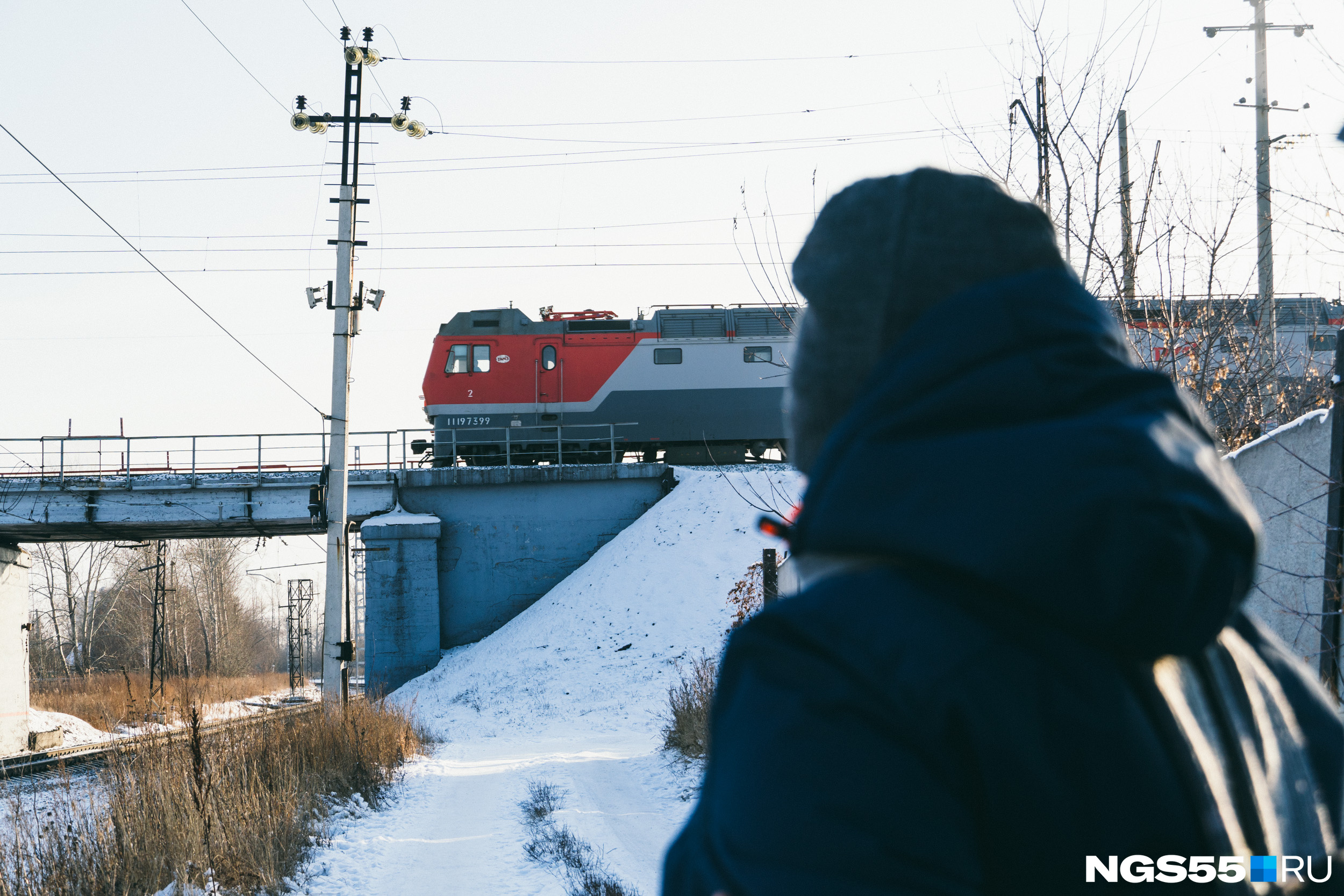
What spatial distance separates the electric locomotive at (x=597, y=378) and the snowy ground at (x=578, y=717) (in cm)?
209

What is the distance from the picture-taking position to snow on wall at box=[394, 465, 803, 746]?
61.6 feet

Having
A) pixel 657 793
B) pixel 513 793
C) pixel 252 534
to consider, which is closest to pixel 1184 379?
pixel 657 793

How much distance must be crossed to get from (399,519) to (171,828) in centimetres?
1935

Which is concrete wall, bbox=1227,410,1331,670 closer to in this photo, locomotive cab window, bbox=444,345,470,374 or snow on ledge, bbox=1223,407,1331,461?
snow on ledge, bbox=1223,407,1331,461

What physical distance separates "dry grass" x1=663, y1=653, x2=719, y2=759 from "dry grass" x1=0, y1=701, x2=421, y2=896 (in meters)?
4.54

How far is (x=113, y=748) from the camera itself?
6477 millimetres

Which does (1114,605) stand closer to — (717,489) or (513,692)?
(513,692)

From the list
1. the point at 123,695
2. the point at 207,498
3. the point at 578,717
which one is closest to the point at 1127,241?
the point at 578,717

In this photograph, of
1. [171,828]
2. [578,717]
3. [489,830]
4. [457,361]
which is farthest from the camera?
[457,361]

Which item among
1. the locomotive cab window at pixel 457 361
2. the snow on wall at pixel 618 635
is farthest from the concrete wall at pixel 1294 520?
the locomotive cab window at pixel 457 361

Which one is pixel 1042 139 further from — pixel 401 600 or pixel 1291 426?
pixel 401 600

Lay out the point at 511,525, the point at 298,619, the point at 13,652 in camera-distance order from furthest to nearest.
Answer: the point at 298,619, the point at 511,525, the point at 13,652

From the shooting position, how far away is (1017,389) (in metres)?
0.89

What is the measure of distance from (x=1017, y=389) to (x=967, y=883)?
0.45 metres
